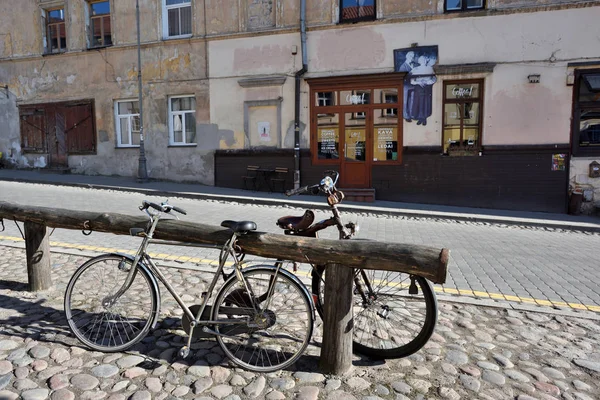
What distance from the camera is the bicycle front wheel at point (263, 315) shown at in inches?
112

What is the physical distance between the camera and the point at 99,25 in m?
16.0

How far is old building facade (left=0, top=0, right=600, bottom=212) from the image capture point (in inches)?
455

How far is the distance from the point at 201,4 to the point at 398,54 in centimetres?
710

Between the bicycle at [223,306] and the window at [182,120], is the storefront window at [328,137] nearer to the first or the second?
the window at [182,120]

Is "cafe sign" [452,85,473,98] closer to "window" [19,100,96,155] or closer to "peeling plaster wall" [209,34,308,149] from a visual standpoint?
"peeling plaster wall" [209,34,308,149]

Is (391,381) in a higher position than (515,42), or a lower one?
lower

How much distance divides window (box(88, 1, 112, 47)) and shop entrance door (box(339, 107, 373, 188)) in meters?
9.98

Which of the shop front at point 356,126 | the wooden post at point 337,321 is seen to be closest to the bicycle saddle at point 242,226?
the wooden post at point 337,321

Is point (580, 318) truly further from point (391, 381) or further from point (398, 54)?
point (398, 54)

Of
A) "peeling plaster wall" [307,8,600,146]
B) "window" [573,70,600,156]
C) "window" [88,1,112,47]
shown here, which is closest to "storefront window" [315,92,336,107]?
"peeling plaster wall" [307,8,600,146]

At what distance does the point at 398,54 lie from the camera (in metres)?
12.4

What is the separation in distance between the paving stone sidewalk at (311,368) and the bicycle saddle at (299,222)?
0.96m

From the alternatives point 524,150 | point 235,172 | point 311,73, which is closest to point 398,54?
point 311,73

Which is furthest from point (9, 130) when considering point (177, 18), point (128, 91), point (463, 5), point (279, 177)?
point (463, 5)
